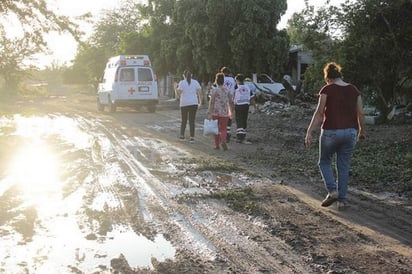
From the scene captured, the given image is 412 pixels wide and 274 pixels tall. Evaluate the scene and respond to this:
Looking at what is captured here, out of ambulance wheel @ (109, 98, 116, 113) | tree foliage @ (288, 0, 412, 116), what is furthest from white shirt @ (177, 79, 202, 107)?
ambulance wheel @ (109, 98, 116, 113)

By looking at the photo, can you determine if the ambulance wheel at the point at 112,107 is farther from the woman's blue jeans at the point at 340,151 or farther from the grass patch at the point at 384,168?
the woman's blue jeans at the point at 340,151

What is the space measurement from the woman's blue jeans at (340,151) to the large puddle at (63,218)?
2.45 metres

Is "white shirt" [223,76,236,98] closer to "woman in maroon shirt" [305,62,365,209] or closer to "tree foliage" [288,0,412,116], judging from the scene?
"tree foliage" [288,0,412,116]

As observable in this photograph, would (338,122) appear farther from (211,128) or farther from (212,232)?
(211,128)

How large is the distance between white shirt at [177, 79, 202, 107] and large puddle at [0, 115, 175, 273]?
274 cm

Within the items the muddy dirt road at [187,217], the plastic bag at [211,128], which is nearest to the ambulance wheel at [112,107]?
the plastic bag at [211,128]

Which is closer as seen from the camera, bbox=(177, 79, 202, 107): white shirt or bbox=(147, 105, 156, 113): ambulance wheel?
bbox=(177, 79, 202, 107): white shirt

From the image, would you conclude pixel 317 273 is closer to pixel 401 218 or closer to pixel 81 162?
pixel 401 218

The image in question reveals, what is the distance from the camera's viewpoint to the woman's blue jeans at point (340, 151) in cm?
656

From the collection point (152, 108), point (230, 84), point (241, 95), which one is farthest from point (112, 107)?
point (230, 84)

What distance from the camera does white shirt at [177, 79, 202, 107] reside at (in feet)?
43.5

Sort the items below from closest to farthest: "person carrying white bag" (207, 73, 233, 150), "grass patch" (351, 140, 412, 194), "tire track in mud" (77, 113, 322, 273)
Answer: "tire track in mud" (77, 113, 322, 273), "grass patch" (351, 140, 412, 194), "person carrying white bag" (207, 73, 233, 150)

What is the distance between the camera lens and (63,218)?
247 inches

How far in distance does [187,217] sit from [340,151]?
2112mm
